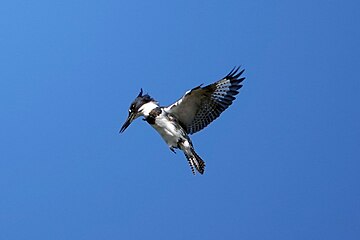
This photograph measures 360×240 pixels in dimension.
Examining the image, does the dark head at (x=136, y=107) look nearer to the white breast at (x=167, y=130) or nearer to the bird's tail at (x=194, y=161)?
the white breast at (x=167, y=130)

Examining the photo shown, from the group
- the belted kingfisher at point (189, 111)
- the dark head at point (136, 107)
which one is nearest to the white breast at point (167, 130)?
the belted kingfisher at point (189, 111)

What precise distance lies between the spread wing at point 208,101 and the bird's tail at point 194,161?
396mm

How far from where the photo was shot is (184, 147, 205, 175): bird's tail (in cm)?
805

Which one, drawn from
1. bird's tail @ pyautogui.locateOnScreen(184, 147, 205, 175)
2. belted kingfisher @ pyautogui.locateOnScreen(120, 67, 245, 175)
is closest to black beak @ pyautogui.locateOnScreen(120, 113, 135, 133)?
belted kingfisher @ pyautogui.locateOnScreen(120, 67, 245, 175)

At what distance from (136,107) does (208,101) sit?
740 millimetres

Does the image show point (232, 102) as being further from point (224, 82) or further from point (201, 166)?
point (201, 166)

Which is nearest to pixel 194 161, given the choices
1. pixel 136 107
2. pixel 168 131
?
pixel 168 131

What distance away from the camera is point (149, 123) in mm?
8156

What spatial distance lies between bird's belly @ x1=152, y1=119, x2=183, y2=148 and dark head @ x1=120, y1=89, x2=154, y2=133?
0.32m

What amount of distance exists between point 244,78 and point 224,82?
0.68 feet

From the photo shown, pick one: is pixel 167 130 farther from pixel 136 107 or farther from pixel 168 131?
pixel 136 107

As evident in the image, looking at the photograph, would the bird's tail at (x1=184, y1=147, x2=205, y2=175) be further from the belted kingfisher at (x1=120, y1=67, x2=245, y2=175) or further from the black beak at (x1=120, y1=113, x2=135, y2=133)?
the black beak at (x1=120, y1=113, x2=135, y2=133)

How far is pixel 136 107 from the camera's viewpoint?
8.41 metres

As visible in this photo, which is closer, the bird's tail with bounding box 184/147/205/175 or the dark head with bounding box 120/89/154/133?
the bird's tail with bounding box 184/147/205/175
